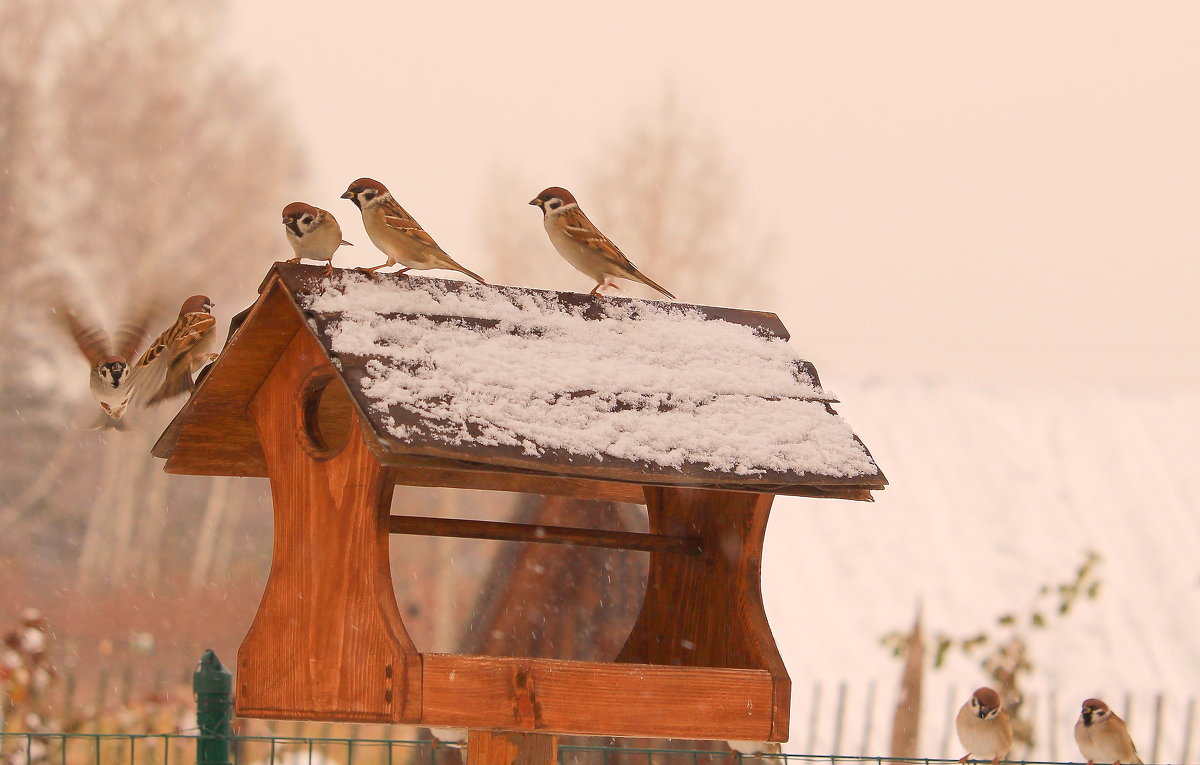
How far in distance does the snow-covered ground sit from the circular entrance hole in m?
7.26

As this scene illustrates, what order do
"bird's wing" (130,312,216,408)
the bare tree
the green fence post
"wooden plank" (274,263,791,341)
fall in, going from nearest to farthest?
"wooden plank" (274,263,791,341) → "bird's wing" (130,312,216,408) → the green fence post → the bare tree

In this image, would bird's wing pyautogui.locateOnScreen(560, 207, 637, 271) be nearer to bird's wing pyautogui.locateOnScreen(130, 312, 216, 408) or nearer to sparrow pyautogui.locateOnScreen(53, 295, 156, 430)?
bird's wing pyautogui.locateOnScreen(130, 312, 216, 408)

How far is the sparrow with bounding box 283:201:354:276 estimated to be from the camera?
120 inches

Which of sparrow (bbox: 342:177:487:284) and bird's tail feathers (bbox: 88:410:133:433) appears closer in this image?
sparrow (bbox: 342:177:487:284)

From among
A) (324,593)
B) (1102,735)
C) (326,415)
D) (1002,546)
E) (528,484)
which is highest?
(1002,546)

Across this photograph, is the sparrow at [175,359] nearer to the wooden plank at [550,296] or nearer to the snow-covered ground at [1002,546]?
the wooden plank at [550,296]

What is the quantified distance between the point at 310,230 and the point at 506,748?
1.18 m

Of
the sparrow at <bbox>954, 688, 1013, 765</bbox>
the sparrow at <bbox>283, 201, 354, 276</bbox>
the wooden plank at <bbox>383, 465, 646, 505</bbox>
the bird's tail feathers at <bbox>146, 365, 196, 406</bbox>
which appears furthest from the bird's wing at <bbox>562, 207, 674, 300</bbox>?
the sparrow at <bbox>954, 688, 1013, 765</bbox>

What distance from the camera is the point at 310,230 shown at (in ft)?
10.0

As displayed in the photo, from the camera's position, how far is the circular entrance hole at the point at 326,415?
2.87 metres

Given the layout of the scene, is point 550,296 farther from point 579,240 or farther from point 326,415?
point 326,415

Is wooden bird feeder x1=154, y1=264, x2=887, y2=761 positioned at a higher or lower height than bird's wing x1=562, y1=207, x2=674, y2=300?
lower

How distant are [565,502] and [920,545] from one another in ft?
33.5

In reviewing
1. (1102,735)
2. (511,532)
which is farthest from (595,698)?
(1102,735)
